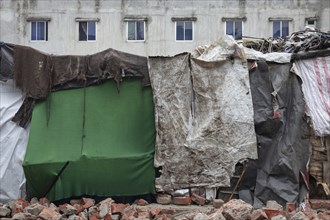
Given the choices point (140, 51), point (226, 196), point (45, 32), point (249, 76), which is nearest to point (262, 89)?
point (249, 76)

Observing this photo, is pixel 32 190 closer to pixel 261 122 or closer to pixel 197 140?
pixel 197 140

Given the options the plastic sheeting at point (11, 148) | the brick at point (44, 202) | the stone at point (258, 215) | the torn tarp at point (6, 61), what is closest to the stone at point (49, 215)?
the brick at point (44, 202)

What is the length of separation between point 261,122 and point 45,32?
1789 cm

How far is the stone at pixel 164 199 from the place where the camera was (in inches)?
335

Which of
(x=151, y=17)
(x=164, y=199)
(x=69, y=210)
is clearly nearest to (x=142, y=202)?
(x=164, y=199)

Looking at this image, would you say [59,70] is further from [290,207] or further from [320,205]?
[320,205]

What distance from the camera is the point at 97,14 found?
961 inches

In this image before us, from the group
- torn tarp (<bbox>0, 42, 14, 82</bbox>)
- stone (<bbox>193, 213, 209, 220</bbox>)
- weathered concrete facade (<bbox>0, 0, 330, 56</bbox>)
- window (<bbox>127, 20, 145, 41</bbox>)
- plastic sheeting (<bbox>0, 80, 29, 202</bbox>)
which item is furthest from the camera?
window (<bbox>127, 20, 145, 41</bbox>)

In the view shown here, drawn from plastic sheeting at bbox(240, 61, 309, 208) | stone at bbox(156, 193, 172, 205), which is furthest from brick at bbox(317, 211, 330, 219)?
stone at bbox(156, 193, 172, 205)

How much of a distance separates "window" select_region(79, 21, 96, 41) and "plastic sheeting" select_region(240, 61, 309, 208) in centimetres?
1665

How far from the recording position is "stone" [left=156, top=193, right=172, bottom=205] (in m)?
8.51

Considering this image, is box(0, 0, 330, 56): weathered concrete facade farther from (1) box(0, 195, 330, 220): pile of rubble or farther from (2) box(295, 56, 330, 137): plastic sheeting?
(1) box(0, 195, 330, 220): pile of rubble

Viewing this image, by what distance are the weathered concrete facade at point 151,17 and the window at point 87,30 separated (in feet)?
0.80

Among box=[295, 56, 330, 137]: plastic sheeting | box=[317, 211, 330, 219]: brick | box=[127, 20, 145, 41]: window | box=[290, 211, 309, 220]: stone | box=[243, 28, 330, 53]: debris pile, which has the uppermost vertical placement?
box=[127, 20, 145, 41]: window
